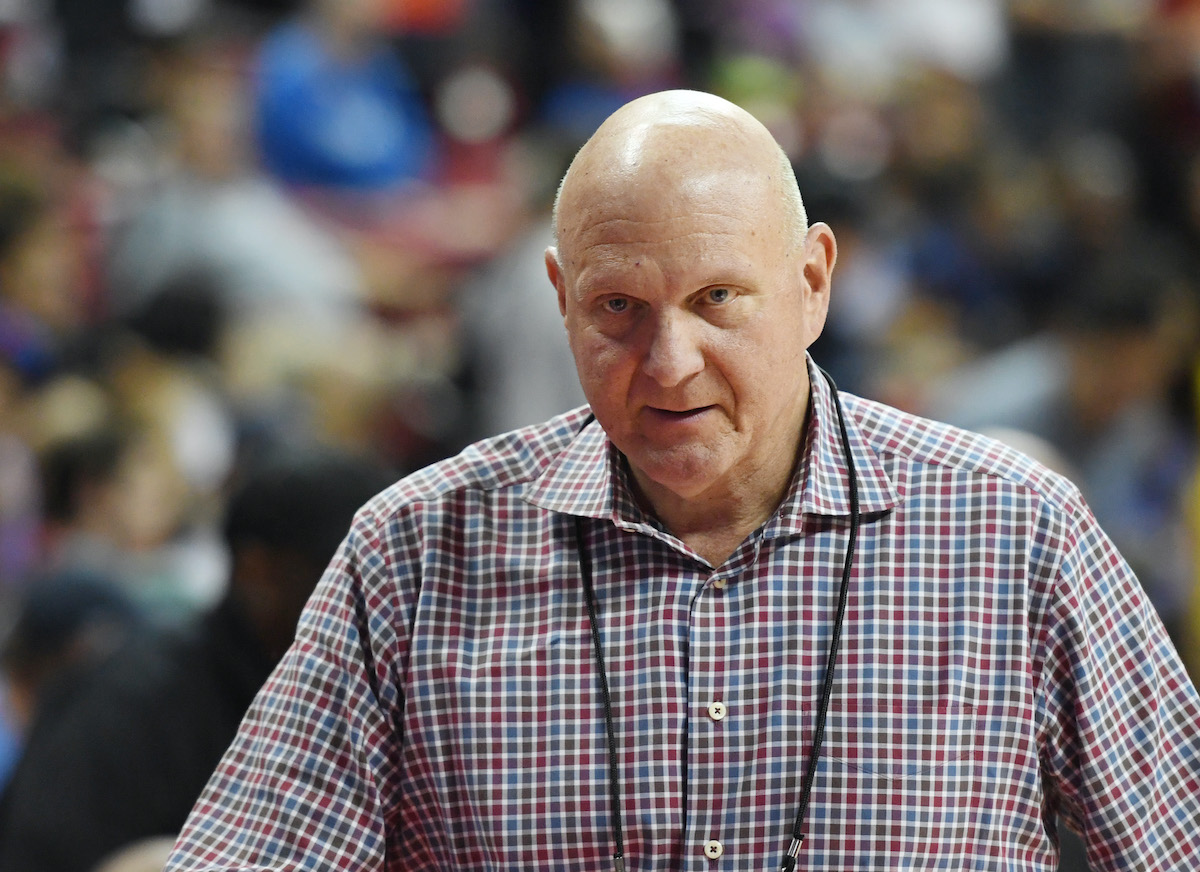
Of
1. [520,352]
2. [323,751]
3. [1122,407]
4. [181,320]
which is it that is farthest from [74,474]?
[323,751]

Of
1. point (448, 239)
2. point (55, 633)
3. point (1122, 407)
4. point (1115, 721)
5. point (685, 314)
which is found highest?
point (685, 314)

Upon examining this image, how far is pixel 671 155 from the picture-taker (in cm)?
183

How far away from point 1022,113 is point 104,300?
4134 mm

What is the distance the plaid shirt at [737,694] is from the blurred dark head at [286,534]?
3.69 feet

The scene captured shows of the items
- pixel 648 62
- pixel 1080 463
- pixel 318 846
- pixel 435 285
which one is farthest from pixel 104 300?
pixel 318 846

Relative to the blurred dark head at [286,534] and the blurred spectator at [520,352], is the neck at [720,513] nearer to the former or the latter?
the blurred dark head at [286,534]

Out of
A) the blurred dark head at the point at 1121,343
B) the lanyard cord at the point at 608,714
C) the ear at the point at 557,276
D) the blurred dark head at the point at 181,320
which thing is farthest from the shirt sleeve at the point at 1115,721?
A: the blurred dark head at the point at 181,320

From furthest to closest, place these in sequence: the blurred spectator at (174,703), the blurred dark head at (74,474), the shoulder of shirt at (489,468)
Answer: the blurred dark head at (74,474)
the blurred spectator at (174,703)
the shoulder of shirt at (489,468)

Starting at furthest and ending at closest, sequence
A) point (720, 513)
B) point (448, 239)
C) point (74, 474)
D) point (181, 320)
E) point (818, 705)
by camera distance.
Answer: point (448, 239) < point (181, 320) < point (74, 474) < point (720, 513) < point (818, 705)

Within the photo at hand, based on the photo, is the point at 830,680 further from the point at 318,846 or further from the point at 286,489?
the point at 286,489

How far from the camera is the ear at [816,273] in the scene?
1.96 m

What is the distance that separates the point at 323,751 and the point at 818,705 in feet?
1.80

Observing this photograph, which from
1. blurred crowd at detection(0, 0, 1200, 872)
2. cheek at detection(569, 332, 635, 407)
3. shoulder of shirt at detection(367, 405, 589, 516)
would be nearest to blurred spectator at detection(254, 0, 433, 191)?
blurred crowd at detection(0, 0, 1200, 872)

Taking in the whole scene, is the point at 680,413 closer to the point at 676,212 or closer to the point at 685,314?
the point at 685,314
